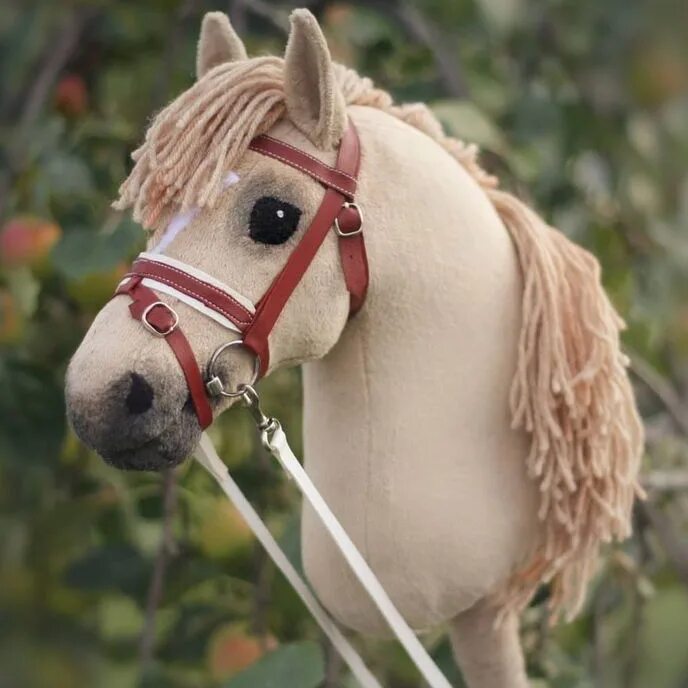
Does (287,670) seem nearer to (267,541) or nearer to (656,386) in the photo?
(267,541)

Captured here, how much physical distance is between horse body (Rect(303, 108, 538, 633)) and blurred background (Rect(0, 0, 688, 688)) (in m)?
0.12

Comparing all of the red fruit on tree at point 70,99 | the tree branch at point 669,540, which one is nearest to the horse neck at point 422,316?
the tree branch at point 669,540

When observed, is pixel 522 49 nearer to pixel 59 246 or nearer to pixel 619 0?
pixel 619 0

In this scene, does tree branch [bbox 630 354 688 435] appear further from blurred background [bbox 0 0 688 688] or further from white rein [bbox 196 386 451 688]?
white rein [bbox 196 386 451 688]

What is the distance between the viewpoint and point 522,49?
3.17 feet

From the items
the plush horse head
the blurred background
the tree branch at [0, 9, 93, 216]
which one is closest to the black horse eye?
the plush horse head

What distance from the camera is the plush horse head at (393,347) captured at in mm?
358

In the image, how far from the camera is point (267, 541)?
42cm

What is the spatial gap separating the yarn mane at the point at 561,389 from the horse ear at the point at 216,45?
1.6 inches

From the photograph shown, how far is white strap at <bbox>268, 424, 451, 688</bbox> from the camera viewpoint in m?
0.38

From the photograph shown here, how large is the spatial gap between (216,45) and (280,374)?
0.31 metres

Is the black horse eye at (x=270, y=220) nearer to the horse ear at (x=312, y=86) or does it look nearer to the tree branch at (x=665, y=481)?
the horse ear at (x=312, y=86)

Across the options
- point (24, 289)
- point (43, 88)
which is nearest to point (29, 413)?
point (24, 289)

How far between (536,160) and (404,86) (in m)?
0.13
